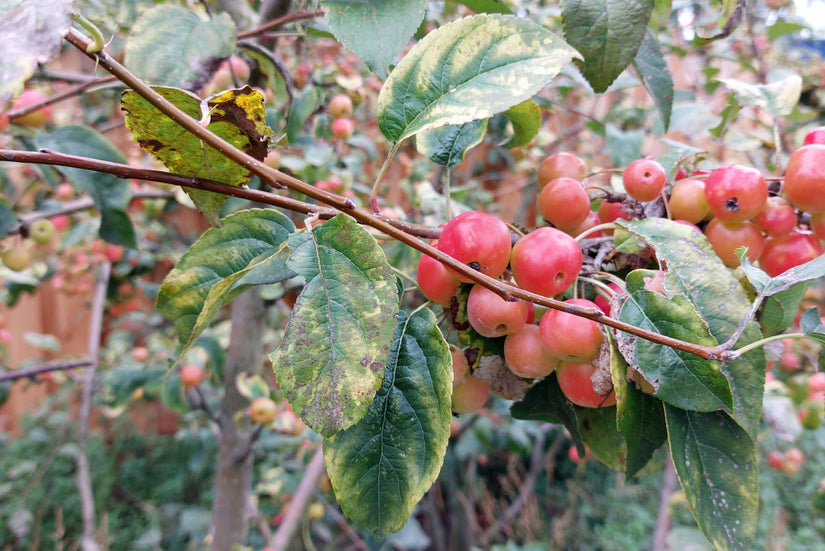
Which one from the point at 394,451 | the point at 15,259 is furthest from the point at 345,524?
the point at 394,451

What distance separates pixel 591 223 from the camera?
551 mm

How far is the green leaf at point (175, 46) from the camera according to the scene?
1.97 ft

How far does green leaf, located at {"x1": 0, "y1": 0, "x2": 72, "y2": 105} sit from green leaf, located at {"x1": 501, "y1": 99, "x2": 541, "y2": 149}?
1.23 ft

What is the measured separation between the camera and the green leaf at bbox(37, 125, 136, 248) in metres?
0.74

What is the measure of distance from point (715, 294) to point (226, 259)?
1.40 ft

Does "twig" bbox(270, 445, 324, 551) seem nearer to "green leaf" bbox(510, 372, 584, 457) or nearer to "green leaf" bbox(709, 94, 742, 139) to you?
"green leaf" bbox(510, 372, 584, 457)

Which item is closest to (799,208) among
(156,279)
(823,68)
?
(823,68)

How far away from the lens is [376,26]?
0.49 m

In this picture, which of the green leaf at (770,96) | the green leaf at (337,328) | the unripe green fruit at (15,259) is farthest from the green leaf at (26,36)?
the unripe green fruit at (15,259)

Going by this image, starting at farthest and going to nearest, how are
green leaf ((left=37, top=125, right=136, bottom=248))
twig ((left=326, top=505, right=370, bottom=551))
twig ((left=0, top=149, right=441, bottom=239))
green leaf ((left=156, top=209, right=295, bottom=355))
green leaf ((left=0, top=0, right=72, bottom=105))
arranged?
1. twig ((left=326, top=505, right=370, bottom=551))
2. green leaf ((left=37, top=125, right=136, bottom=248))
3. green leaf ((left=156, top=209, right=295, bottom=355))
4. twig ((left=0, top=149, right=441, bottom=239))
5. green leaf ((left=0, top=0, right=72, bottom=105))

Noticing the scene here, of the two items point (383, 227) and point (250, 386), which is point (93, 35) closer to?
point (383, 227)

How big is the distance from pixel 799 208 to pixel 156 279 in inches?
105

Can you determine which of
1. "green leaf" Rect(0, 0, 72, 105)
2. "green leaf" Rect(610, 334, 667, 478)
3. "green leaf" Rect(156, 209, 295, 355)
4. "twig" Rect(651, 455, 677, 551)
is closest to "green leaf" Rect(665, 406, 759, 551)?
"green leaf" Rect(610, 334, 667, 478)

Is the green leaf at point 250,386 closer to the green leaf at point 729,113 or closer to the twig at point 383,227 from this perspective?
the twig at point 383,227
